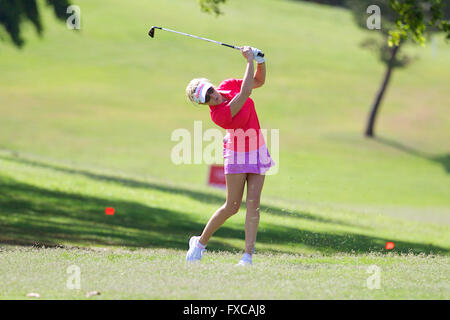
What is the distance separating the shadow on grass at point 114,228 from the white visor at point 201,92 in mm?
4026

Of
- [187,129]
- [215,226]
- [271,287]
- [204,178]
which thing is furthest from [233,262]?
[187,129]

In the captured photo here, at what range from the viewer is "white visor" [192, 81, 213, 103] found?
A: 7973 millimetres

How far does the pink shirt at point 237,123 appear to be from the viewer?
8023 mm

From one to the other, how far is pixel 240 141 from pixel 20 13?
18.6 metres

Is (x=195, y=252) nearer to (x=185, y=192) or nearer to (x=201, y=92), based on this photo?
(x=201, y=92)

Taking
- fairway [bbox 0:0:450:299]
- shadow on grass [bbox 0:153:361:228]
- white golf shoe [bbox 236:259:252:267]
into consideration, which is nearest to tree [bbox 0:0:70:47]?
fairway [bbox 0:0:450:299]

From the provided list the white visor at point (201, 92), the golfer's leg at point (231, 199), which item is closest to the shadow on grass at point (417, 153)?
the golfer's leg at point (231, 199)

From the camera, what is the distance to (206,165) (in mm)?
38000

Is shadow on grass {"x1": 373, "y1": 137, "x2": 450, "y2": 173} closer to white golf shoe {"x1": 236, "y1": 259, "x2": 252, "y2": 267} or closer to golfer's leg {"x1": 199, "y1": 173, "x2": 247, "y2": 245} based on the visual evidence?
golfer's leg {"x1": 199, "y1": 173, "x2": 247, "y2": 245}

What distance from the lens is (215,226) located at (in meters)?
8.57

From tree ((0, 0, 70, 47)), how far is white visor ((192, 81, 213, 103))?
1670 centimetres

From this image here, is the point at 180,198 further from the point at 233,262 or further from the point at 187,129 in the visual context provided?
the point at 187,129

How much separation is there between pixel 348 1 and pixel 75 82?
65.4 ft

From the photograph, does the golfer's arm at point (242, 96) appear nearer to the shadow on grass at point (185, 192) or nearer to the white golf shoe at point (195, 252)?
the white golf shoe at point (195, 252)
